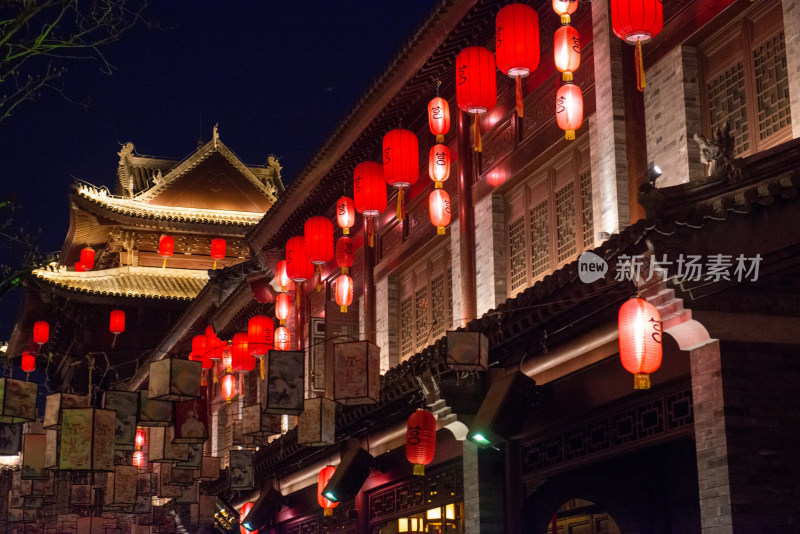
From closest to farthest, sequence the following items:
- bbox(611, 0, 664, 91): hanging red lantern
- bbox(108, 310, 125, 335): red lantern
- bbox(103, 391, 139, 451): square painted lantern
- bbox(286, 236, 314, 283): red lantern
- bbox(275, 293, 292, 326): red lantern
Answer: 1. bbox(611, 0, 664, 91): hanging red lantern
2. bbox(103, 391, 139, 451): square painted lantern
3. bbox(286, 236, 314, 283): red lantern
4. bbox(275, 293, 292, 326): red lantern
5. bbox(108, 310, 125, 335): red lantern

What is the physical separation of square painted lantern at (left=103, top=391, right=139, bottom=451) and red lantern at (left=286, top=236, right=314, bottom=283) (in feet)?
13.3

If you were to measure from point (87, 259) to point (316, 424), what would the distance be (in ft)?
80.3

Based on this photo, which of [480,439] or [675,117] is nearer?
[675,117]

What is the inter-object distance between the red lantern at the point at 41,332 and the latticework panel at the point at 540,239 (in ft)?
82.3

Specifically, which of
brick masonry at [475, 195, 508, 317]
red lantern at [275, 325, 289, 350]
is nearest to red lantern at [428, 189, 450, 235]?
brick masonry at [475, 195, 508, 317]

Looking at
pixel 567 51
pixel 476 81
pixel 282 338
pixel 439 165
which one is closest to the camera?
pixel 567 51

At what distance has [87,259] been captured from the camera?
1506 inches

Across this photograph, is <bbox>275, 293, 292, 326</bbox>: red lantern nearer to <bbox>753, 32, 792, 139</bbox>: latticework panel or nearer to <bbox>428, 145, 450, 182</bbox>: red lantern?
<bbox>428, 145, 450, 182</bbox>: red lantern

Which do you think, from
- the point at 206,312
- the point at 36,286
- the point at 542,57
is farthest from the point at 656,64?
the point at 36,286

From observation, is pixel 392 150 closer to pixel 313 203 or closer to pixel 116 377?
pixel 313 203

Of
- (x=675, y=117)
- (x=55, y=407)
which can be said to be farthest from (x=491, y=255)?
(x=55, y=407)

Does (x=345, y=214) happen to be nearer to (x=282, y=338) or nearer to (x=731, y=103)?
(x=282, y=338)

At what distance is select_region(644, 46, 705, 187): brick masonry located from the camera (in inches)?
448

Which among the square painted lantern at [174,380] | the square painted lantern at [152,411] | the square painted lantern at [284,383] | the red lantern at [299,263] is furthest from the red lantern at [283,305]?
the square painted lantern at [284,383]
